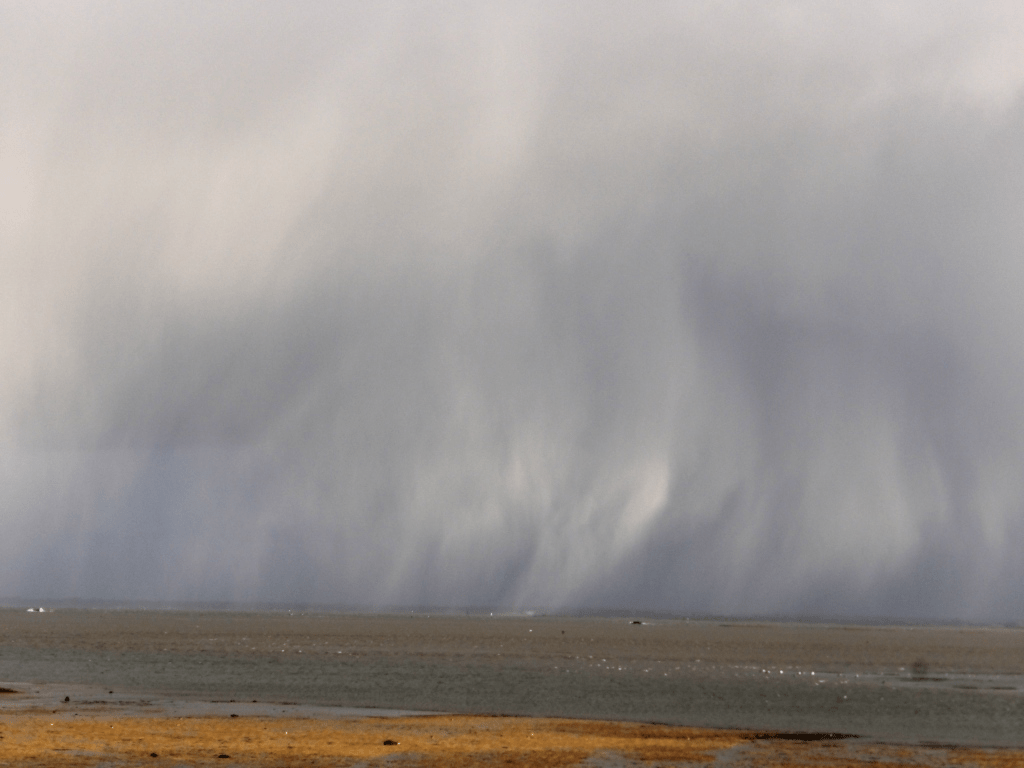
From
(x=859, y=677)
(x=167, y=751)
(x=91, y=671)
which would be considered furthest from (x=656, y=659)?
(x=167, y=751)

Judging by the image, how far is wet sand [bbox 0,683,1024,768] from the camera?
156 ft

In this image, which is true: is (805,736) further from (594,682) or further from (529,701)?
(594,682)

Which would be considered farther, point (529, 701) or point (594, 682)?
point (594, 682)

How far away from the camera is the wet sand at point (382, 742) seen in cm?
4750

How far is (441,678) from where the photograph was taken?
107 metres

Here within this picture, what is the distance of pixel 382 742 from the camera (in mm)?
53938

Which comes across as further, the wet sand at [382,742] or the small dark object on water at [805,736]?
the small dark object on water at [805,736]

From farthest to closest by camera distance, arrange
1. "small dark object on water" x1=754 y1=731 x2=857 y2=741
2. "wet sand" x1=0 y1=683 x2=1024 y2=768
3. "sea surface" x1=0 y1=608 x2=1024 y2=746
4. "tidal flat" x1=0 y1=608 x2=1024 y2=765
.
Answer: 1. "sea surface" x1=0 y1=608 x2=1024 y2=746
2. "small dark object on water" x1=754 y1=731 x2=857 y2=741
3. "tidal flat" x1=0 y1=608 x2=1024 y2=765
4. "wet sand" x1=0 y1=683 x2=1024 y2=768

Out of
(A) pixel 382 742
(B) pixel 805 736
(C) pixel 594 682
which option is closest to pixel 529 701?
(C) pixel 594 682

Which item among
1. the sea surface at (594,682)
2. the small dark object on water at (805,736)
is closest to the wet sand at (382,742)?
the small dark object on water at (805,736)

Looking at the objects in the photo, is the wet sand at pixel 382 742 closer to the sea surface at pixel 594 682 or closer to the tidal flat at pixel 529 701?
the tidal flat at pixel 529 701

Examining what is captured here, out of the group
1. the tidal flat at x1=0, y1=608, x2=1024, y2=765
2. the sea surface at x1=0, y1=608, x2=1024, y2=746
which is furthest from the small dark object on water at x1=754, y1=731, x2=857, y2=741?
the sea surface at x1=0, y1=608, x2=1024, y2=746

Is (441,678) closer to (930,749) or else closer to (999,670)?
(930,749)

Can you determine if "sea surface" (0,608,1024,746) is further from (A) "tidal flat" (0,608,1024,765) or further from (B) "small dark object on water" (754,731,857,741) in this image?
(B) "small dark object on water" (754,731,857,741)
